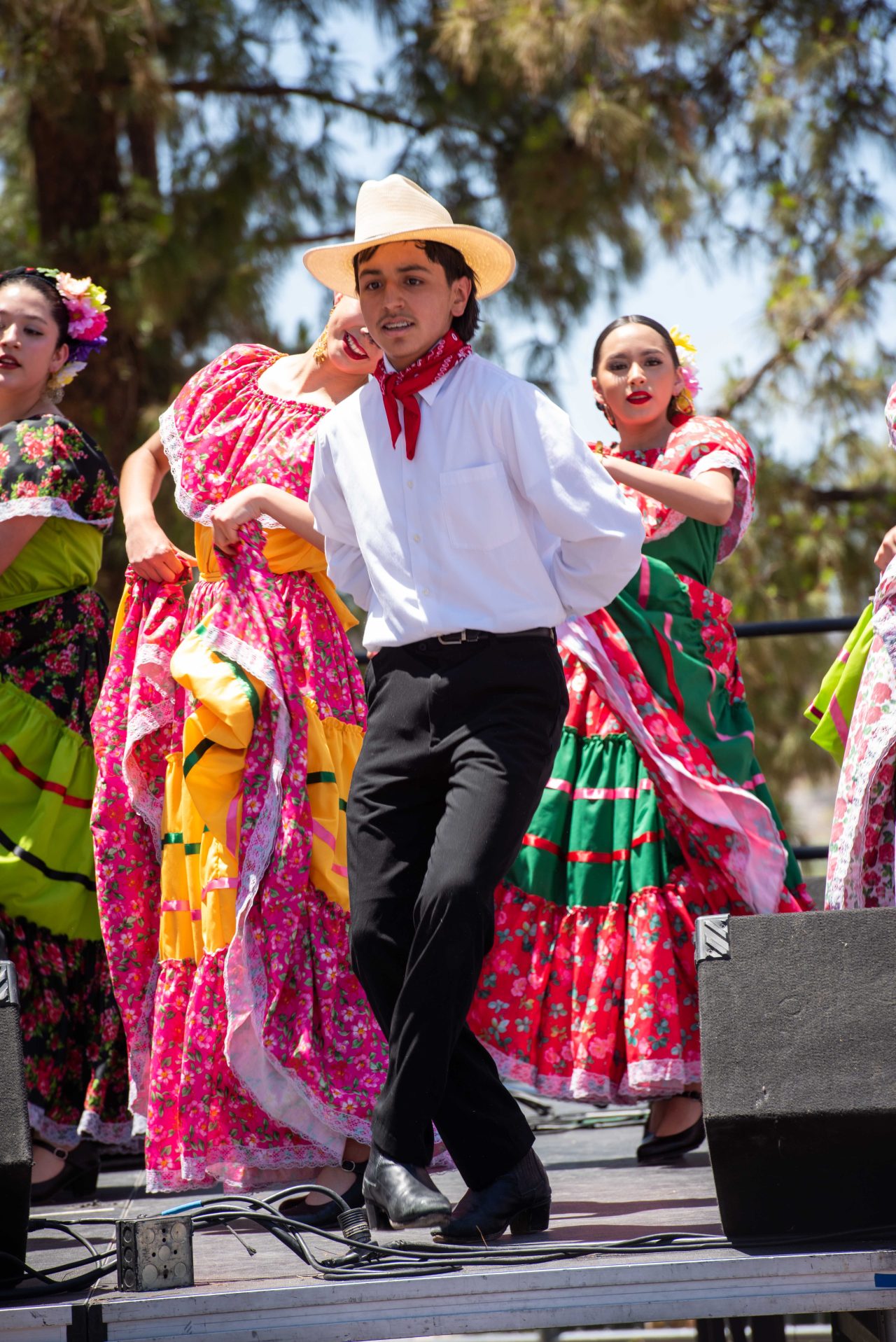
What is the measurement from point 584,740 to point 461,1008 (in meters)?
1.19

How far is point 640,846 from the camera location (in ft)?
11.3

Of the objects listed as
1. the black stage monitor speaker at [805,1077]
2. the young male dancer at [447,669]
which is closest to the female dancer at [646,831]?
the young male dancer at [447,669]

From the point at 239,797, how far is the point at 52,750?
2.05ft

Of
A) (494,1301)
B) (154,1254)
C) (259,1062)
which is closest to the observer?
(494,1301)

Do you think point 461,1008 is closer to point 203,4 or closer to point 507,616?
point 507,616

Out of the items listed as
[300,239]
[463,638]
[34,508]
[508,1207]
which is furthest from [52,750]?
[300,239]

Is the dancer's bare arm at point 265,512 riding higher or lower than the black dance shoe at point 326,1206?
higher

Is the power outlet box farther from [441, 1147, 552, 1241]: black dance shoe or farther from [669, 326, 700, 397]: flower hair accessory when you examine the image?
[669, 326, 700, 397]: flower hair accessory

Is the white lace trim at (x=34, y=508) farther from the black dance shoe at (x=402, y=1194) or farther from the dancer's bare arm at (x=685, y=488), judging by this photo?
the black dance shoe at (x=402, y=1194)

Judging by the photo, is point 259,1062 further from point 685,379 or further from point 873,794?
point 685,379

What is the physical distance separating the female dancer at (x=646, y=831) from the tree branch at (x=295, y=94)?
4.71m

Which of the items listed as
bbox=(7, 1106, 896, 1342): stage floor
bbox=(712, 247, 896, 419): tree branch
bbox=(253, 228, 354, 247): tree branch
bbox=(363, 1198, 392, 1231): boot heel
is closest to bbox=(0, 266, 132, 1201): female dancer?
bbox=(363, 1198, 392, 1231): boot heel

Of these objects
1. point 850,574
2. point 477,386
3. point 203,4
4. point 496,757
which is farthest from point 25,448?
point 850,574

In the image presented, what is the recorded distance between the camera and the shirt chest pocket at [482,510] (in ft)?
8.51
